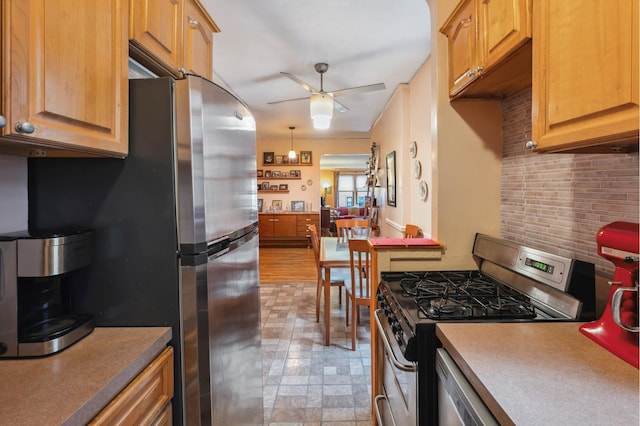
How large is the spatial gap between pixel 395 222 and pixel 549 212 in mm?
3174

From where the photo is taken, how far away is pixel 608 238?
2.90 ft

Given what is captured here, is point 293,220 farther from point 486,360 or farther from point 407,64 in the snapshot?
point 486,360

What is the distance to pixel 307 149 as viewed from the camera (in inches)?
298

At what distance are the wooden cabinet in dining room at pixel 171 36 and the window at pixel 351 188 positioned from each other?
12379mm

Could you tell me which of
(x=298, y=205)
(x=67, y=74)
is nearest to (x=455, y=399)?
(x=67, y=74)

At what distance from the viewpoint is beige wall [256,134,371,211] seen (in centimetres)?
750

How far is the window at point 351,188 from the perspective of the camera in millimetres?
14031

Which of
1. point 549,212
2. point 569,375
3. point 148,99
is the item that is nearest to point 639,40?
point 569,375

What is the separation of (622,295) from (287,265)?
508cm

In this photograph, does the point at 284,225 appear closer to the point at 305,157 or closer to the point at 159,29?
the point at 305,157

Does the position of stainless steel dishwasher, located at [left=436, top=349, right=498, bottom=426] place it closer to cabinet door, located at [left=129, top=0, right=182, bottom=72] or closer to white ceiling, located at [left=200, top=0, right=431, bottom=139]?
cabinet door, located at [left=129, top=0, right=182, bottom=72]

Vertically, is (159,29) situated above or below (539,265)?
above

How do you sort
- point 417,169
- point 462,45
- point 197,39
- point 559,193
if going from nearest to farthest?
point 559,193 < point 462,45 < point 197,39 < point 417,169

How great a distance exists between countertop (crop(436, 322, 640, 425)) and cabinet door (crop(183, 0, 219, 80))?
157cm
